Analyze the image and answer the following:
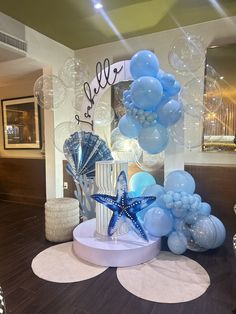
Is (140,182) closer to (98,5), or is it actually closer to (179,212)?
(179,212)

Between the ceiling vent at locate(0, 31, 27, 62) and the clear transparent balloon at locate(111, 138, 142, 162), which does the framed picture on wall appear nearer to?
the ceiling vent at locate(0, 31, 27, 62)

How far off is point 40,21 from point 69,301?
11.2 ft

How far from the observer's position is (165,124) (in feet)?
7.93

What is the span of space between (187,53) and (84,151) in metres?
1.56

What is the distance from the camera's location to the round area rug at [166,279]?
1822mm

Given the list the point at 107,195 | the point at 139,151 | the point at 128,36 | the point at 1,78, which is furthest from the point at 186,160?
the point at 1,78

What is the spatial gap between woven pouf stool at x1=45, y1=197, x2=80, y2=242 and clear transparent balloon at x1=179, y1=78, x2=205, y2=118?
1.76m

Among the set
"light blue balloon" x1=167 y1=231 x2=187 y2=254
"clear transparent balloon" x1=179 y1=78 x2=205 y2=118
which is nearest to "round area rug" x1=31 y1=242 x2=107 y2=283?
"light blue balloon" x1=167 y1=231 x2=187 y2=254

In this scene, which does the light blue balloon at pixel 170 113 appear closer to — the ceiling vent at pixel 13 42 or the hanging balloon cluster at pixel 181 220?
the hanging balloon cluster at pixel 181 220

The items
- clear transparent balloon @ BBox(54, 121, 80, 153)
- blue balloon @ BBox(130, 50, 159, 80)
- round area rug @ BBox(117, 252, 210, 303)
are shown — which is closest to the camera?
round area rug @ BBox(117, 252, 210, 303)

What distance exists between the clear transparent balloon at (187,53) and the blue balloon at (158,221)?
1.52m

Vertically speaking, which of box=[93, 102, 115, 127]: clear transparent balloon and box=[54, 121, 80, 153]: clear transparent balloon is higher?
box=[93, 102, 115, 127]: clear transparent balloon

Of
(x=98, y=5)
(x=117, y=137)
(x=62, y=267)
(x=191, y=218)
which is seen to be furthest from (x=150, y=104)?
(x=62, y=267)

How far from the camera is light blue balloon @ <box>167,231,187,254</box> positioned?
2406 millimetres
